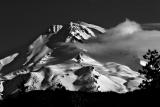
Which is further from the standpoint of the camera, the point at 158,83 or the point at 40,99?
the point at 40,99

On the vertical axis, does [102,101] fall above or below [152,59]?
below

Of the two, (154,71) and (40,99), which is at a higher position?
(154,71)

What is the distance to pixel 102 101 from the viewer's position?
92.1 metres

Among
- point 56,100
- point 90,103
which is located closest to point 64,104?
point 56,100

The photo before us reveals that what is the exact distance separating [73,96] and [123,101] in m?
11.7

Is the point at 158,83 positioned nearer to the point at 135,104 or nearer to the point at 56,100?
the point at 135,104

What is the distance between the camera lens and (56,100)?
8544 centimetres

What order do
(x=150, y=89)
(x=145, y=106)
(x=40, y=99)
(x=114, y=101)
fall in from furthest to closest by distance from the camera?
(x=40, y=99) < (x=114, y=101) < (x=150, y=89) < (x=145, y=106)

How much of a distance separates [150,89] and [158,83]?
240 centimetres

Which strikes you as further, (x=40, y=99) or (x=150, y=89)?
(x=40, y=99)

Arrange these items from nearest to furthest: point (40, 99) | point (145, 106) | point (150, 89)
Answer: point (145, 106) < point (150, 89) < point (40, 99)

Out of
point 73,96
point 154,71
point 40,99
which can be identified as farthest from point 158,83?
point 40,99

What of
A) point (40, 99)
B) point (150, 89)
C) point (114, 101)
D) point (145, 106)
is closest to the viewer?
point (145, 106)

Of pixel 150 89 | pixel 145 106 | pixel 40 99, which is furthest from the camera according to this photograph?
pixel 40 99
